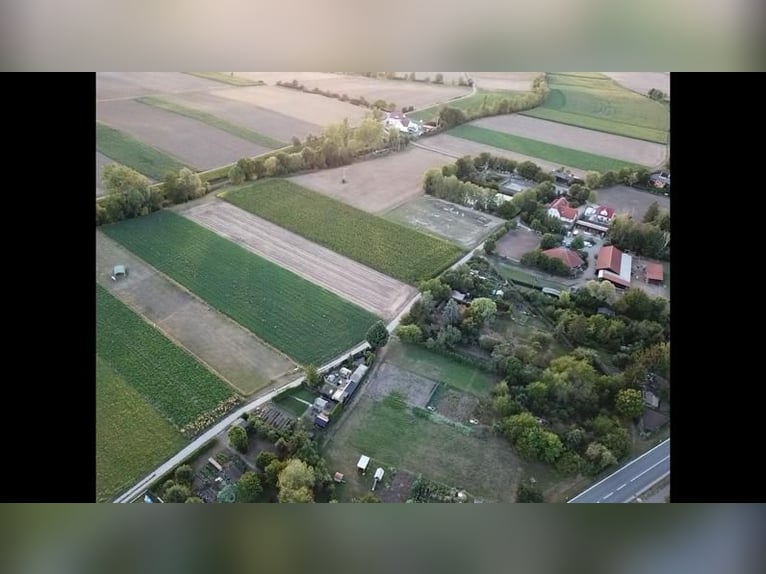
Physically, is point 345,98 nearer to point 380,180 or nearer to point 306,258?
point 380,180

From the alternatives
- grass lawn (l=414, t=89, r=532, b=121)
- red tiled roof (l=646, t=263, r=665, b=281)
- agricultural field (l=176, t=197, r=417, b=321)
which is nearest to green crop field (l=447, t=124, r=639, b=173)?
grass lawn (l=414, t=89, r=532, b=121)

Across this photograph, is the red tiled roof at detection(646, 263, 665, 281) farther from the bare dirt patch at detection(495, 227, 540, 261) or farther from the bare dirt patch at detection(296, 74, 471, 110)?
the bare dirt patch at detection(296, 74, 471, 110)

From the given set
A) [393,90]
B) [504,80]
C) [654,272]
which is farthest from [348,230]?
[654,272]

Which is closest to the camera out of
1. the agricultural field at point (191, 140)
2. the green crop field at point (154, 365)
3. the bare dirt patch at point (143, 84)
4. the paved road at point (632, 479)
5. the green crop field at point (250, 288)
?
the paved road at point (632, 479)

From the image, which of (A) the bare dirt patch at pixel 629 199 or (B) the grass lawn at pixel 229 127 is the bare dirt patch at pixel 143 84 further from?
(A) the bare dirt patch at pixel 629 199

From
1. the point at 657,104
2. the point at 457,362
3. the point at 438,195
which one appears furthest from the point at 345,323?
the point at 657,104

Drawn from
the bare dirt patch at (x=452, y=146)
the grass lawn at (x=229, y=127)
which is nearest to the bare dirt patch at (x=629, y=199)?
the bare dirt patch at (x=452, y=146)
